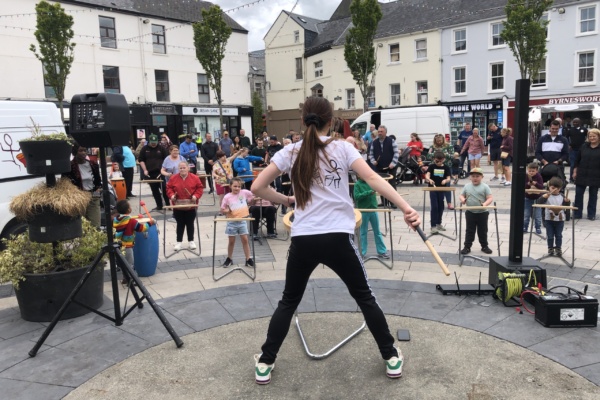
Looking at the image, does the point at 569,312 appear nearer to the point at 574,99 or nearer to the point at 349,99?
the point at 574,99

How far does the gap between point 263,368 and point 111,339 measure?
5.53 feet

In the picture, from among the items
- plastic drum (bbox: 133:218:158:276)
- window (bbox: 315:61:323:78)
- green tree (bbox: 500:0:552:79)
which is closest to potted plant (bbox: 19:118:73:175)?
plastic drum (bbox: 133:218:158:276)

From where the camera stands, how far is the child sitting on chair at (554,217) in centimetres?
667

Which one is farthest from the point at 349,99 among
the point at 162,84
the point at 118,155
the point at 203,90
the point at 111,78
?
the point at 118,155

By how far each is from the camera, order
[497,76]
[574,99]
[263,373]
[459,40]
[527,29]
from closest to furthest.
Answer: [263,373]
[527,29]
[574,99]
[497,76]
[459,40]

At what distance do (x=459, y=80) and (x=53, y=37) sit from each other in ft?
75.8

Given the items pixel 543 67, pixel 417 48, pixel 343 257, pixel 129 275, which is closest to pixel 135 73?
pixel 417 48

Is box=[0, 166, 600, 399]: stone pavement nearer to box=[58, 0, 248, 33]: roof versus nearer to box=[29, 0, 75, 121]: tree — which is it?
box=[29, 0, 75, 121]: tree

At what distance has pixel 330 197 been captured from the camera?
3322 millimetres

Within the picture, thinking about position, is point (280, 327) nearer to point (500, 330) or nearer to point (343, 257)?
point (343, 257)

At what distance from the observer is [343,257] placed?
130 inches

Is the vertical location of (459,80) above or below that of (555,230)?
above

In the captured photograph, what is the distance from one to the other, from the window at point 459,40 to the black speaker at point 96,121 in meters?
29.9

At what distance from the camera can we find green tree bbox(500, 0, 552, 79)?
72.9 feet
